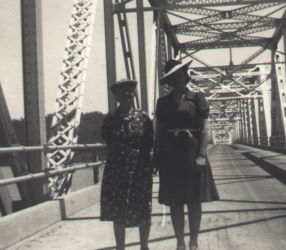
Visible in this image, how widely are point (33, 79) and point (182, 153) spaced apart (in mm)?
2659

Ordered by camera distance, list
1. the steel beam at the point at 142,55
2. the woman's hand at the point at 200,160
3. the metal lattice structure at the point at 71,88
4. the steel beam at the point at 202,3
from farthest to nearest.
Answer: the steel beam at the point at 202,3 < the steel beam at the point at 142,55 < the metal lattice structure at the point at 71,88 < the woman's hand at the point at 200,160

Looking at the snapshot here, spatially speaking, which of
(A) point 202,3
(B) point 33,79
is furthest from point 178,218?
(A) point 202,3

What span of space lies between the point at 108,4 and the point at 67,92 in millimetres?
4248

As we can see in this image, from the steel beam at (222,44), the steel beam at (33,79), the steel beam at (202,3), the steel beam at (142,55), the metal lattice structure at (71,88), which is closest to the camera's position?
the steel beam at (33,79)

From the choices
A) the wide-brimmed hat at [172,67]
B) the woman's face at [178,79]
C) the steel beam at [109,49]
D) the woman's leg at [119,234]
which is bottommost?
the woman's leg at [119,234]

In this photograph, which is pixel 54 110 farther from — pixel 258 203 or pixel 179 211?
pixel 179 211

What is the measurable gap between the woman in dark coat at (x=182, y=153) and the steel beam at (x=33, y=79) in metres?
2.32

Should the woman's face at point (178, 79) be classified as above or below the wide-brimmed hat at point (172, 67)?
below

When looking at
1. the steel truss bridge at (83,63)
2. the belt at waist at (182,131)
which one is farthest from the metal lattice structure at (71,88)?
the belt at waist at (182,131)

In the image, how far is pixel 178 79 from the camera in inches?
177

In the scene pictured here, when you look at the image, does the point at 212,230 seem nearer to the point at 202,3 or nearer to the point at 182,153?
the point at 182,153

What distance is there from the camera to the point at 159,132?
4523 mm

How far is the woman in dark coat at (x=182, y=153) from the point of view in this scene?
438 centimetres

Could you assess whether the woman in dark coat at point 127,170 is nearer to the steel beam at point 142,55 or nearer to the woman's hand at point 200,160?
the woman's hand at point 200,160
